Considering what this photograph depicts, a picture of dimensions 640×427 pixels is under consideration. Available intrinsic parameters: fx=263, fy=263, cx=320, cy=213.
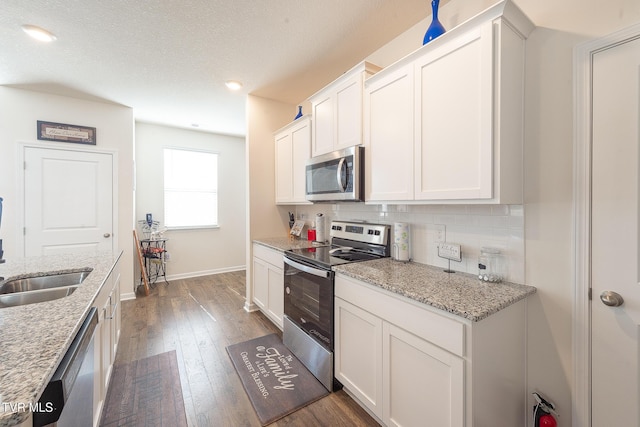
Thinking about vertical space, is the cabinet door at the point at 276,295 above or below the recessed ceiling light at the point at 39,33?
below

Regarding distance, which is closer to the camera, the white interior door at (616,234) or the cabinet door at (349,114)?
the white interior door at (616,234)

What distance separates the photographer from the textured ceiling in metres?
1.87

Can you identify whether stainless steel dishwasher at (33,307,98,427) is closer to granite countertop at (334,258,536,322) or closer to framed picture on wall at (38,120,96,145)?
granite countertop at (334,258,536,322)

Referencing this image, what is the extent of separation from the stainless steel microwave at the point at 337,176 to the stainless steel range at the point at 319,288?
0.37m

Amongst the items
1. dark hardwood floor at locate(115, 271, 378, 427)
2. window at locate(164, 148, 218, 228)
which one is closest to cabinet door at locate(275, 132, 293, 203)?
dark hardwood floor at locate(115, 271, 378, 427)

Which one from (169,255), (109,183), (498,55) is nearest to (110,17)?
(109,183)

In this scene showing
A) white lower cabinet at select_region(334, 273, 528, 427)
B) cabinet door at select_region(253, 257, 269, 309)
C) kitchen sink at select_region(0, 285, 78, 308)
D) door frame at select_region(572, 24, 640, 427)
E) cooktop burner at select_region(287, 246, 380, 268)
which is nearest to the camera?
white lower cabinet at select_region(334, 273, 528, 427)

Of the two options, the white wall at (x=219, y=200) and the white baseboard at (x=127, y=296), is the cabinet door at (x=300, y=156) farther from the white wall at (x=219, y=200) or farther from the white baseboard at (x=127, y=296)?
the white baseboard at (x=127, y=296)

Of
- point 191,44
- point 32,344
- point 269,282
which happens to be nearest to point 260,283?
point 269,282

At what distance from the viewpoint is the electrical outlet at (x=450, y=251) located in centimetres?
165

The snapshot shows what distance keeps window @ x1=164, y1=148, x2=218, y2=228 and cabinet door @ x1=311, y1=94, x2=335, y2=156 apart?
3.11 meters

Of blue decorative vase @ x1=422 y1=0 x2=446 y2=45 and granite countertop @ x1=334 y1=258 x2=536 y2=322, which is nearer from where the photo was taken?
granite countertop @ x1=334 y1=258 x2=536 y2=322

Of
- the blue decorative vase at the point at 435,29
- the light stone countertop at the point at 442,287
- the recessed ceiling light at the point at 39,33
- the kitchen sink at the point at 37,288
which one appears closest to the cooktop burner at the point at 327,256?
the light stone countertop at the point at 442,287

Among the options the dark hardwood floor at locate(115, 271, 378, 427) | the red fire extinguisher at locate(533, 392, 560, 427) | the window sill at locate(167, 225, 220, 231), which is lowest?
the dark hardwood floor at locate(115, 271, 378, 427)
